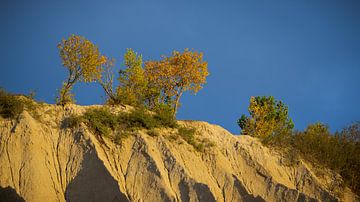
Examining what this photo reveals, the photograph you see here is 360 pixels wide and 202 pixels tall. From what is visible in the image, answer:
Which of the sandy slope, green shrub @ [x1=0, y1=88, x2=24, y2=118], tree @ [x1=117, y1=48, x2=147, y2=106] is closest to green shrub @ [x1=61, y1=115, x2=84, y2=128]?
the sandy slope

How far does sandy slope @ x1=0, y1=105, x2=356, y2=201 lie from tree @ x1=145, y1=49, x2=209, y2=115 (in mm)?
20741

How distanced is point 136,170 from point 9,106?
835 centimetres

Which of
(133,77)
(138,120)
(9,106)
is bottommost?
(9,106)

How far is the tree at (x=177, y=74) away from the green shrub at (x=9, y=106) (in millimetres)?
24646

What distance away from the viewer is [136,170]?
26.7 meters

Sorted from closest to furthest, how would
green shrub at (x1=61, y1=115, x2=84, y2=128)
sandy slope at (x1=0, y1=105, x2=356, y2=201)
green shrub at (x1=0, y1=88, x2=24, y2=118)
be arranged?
sandy slope at (x1=0, y1=105, x2=356, y2=201) < green shrub at (x1=0, y1=88, x2=24, y2=118) < green shrub at (x1=61, y1=115, x2=84, y2=128)

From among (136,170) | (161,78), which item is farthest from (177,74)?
(136,170)

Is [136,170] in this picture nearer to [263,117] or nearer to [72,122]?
[72,122]

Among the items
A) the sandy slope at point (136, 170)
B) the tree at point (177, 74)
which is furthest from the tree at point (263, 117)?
the sandy slope at point (136, 170)

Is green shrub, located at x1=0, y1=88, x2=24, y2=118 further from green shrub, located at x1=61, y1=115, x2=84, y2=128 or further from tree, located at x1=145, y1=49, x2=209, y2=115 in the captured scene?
tree, located at x1=145, y1=49, x2=209, y2=115

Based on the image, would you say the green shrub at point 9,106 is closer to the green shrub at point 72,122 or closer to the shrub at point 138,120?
the green shrub at point 72,122

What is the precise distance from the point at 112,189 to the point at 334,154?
16.2m

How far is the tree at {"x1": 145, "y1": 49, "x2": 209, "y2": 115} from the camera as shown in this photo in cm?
5103

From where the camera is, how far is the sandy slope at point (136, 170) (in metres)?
25.0
